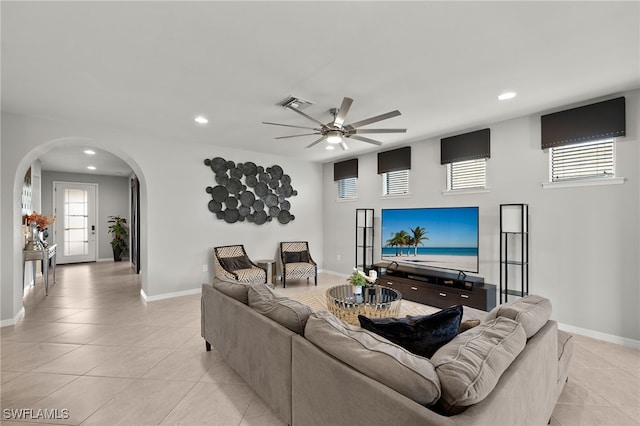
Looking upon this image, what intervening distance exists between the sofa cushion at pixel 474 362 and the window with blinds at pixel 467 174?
3270 mm

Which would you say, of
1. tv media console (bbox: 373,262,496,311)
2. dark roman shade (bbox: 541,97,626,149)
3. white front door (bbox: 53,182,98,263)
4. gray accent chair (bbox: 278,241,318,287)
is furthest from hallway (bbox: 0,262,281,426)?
white front door (bbox: 53,182,98,263)

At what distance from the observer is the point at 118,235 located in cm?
A: 855

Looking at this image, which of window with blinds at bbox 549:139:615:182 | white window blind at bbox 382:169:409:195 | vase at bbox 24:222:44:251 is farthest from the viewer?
white window blind at bbox 382:169:409:195

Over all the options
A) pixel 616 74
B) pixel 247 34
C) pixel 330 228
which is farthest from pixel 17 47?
pixel 330 228

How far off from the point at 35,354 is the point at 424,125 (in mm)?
5033

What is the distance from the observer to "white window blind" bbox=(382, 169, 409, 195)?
5.33 m

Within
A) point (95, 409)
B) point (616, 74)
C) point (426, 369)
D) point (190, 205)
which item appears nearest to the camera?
point (426, 369)

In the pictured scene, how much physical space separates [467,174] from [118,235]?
29.7ft

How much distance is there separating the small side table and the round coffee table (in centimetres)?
243

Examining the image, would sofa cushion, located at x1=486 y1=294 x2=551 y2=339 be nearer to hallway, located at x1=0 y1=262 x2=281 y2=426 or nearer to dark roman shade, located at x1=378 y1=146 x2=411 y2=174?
hallway, located at x1=0 y1=262 x2=281 y2=426

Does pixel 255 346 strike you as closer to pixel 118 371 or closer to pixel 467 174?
pixel 118 371

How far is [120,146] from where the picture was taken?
437 cm

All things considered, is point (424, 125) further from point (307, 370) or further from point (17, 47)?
point (17, 47)

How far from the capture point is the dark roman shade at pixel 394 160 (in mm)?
5197
